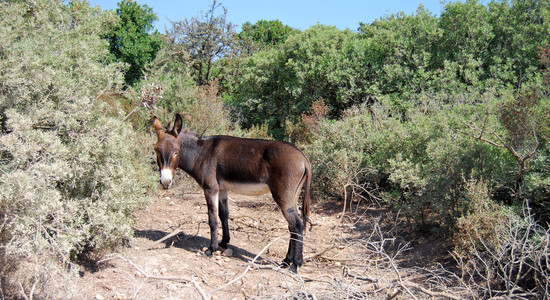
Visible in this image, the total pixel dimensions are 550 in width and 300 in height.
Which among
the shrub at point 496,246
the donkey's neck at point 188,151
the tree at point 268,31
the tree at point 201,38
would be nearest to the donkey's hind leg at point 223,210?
the donkey's neck at point 188,151

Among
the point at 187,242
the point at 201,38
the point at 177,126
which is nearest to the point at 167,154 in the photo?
the point at 177,126

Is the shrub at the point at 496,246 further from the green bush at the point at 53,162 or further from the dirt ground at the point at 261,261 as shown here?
the green bush at the point at 53,162

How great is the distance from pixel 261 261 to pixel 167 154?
190 centimetres

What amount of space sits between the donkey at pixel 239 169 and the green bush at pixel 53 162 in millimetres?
667

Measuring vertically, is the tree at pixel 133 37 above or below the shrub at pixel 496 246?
above

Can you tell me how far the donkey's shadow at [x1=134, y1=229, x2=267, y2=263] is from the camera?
6.02 meters

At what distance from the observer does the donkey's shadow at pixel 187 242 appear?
6023 mm

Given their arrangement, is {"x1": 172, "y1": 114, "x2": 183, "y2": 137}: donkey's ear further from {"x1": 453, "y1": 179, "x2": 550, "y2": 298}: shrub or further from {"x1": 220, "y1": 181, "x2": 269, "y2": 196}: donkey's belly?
{"x1": 453, "y1": 179, "x2": 550, "y2": 298}: shrub

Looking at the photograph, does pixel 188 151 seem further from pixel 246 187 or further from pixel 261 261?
pixel 261 261

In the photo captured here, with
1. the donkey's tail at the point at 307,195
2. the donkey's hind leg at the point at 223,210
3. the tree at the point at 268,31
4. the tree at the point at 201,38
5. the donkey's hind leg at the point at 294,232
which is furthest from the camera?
A: the tree at the point at 268,31

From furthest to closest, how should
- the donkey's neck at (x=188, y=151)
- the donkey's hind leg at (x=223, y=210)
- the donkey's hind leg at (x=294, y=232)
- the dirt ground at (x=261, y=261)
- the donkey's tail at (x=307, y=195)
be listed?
the donkey's hind leg at (x=223, y=210) < the donkey's neck at (x=188, y=151) < the donkey's tail at (x=307, y=195) < the donkey's hind leg at (x=294, y=232) < the dirt ground at (x=261, y=261)

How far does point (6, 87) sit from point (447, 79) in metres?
8.69

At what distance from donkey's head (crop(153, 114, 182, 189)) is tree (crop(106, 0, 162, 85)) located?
9.76 meters

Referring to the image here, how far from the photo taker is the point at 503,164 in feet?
19.2
